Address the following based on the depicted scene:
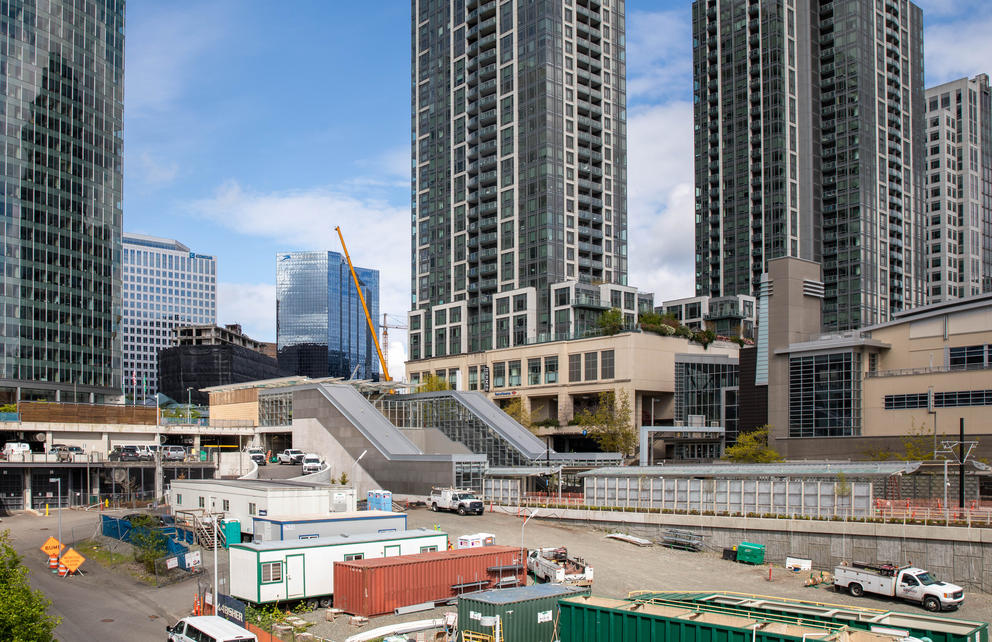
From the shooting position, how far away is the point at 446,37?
164375 millimetres

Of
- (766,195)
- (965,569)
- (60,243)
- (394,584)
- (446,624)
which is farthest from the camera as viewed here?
(766,195)

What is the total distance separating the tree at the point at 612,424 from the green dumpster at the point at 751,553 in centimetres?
4817

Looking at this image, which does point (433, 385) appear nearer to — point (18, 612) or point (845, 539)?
point (845, 539)

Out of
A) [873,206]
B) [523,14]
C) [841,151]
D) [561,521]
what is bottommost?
[561,521]

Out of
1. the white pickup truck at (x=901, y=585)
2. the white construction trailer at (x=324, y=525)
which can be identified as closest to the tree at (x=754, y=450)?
the white pickup truck at (x=901, y=585)

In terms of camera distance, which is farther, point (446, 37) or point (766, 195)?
point (766, 195)

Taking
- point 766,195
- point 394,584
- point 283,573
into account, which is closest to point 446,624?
point 394,584

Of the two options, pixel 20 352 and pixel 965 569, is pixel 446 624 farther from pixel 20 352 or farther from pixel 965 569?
pixel 20 352

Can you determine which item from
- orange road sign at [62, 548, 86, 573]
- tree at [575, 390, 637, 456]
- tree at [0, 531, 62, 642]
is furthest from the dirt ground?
tree at [575, 390, 637, 456]

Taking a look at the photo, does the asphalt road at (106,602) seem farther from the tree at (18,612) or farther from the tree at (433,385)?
the tree at (433,385)

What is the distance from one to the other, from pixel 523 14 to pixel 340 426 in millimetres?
84124

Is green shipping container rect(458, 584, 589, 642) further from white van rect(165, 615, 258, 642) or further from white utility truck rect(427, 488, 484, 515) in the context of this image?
white utility truck rect(427, 488, 484, 515)

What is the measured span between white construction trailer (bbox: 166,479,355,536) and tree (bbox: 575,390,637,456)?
4642cm

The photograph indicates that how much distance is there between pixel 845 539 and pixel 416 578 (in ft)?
85.8
